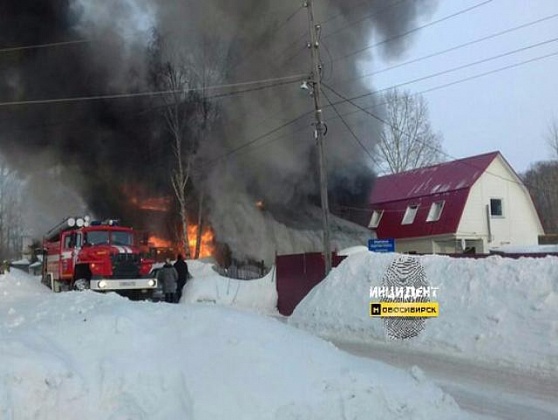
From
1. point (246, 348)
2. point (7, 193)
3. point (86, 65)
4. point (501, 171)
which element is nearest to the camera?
point (246, 348)

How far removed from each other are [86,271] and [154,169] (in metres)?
9.14

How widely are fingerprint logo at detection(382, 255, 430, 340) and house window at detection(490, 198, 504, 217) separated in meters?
18.6

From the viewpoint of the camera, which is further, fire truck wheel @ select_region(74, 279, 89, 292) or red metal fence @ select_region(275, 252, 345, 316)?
fire truck wheel @ select_region(74, 279, 89, 292)

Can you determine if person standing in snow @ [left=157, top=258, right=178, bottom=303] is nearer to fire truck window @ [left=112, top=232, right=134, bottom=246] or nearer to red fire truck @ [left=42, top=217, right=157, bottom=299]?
red fire truck @ [left=42, top=217, right=157, bottom=299]

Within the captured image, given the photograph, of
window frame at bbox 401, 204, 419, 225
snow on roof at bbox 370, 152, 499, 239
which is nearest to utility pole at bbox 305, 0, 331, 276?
snow on roof at bbox 370, 152, 499, 239

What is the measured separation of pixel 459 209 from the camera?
88.4 feet

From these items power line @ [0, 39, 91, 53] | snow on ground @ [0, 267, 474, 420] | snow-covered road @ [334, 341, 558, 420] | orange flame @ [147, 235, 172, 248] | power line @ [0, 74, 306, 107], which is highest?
power line @ [0, 39, 91, 53]

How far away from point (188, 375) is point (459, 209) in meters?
24.0

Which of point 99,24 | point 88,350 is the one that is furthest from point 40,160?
point 88,350

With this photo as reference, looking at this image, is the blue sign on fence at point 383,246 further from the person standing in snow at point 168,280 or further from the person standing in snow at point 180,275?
the person standing in snow at point 180,275

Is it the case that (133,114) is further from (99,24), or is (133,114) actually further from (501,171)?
(501,171)

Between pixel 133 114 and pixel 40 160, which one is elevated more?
pixel 133 114

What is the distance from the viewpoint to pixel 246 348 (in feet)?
17.5

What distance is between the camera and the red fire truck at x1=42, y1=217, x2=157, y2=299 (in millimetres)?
15711
